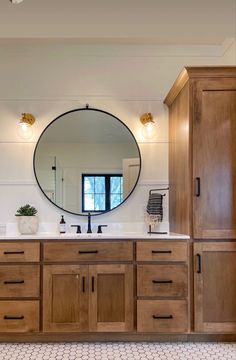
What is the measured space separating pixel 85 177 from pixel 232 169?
141cm

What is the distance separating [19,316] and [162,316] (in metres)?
1.16

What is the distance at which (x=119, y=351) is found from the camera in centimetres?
259

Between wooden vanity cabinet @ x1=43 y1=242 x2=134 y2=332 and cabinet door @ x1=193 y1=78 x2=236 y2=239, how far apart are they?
682mm

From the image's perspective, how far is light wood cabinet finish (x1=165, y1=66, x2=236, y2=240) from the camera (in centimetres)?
271

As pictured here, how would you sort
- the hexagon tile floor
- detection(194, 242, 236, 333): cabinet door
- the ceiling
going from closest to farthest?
the ceiling → the hexagon tile floor → detection(194, 242, 236, 333): cabinet door

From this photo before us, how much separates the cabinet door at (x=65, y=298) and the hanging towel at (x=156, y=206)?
2.82 feet

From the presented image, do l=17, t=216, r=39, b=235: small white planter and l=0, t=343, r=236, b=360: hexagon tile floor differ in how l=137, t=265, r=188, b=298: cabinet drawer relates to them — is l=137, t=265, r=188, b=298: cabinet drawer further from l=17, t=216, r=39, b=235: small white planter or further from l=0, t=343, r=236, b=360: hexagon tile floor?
l=17, t=216, r=39, b=235: small white planter

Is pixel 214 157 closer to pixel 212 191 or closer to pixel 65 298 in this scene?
pixel 212 191

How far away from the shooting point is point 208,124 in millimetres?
2738

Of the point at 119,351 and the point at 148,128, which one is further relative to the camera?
the point at 148,128

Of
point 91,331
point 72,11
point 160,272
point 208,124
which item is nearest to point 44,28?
point 72,11

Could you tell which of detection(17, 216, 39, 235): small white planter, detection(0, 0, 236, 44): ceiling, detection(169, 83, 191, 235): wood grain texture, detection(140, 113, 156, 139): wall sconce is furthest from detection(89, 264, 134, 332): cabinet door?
detection(0, 0, 236, 44): ceiling

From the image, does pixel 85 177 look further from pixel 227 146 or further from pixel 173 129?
pixel 227 146

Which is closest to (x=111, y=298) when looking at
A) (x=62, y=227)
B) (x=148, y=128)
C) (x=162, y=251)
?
(x=162, y=251)
